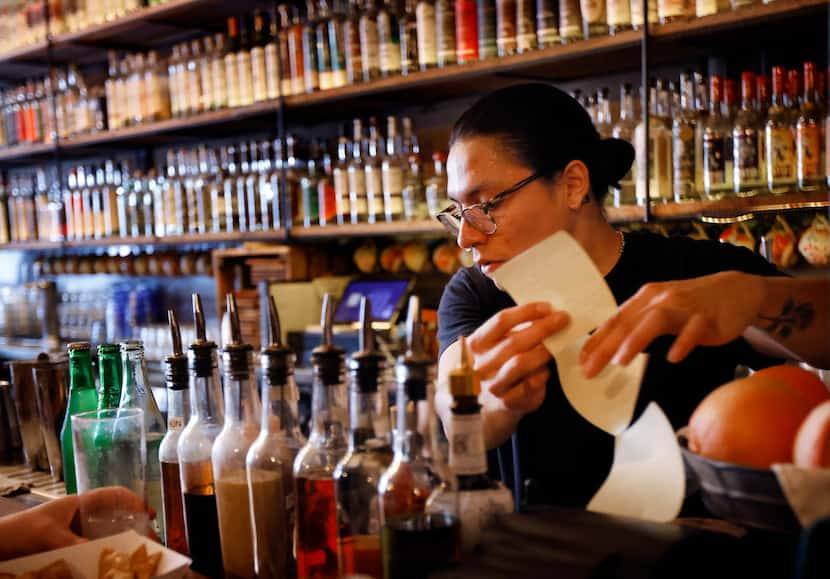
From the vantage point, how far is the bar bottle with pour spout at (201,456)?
95 cm

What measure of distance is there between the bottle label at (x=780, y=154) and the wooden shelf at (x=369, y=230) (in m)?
1.00

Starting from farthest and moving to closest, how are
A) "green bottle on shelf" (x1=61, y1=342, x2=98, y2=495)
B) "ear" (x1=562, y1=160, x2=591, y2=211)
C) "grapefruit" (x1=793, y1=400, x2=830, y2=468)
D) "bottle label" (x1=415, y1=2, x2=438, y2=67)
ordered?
"bottle label" (x1=415, y1=2, x2=438, y2=67) → "ear" (x1=562, y1=160, x2=591, y2=211) → "green bottle on shelf" (x1=61, y1=342, x2=98, y2=495) → "grapefruit" (x1=793, y1=400, x2=830, y2=468)

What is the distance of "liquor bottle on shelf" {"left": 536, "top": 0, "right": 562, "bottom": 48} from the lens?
2.43 meters

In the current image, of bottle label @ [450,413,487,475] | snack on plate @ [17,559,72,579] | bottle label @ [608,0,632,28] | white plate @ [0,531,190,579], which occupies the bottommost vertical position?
snack on plate @ [17,559,72,579]

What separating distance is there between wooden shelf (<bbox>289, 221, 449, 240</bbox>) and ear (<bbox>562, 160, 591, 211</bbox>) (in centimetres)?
119

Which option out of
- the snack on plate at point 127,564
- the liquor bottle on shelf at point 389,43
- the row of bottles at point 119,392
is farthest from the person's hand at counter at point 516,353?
the liquor bottle on shelf at point 389,43

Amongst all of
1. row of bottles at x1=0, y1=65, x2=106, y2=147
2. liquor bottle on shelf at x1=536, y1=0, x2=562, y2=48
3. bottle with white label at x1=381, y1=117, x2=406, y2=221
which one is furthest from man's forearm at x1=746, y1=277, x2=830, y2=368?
row of bottles at x1=0, y1=65, x2=106, y2=147

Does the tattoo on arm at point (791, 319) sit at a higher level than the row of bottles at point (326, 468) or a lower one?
higher

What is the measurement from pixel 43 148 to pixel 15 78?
1.08 meters

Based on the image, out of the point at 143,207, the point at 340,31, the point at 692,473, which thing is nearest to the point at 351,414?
the point at 692,473

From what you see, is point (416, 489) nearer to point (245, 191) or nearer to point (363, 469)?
point (363, 469)

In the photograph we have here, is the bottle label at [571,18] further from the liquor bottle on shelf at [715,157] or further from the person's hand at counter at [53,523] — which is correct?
the person's hand at counter at [53,523]

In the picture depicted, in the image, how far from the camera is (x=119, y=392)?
1.25 metres

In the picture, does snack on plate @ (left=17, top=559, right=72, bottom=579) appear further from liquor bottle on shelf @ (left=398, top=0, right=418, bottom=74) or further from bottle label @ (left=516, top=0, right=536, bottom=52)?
liquor bottle on shelf @ (left=398, top=0, right=418, bottom=74)
